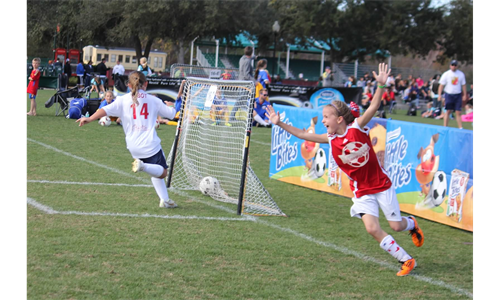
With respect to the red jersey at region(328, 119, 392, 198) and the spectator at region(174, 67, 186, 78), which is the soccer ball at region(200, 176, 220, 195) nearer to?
the red jersey at region(328, 119, 392, 198)

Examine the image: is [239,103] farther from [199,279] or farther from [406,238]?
[199,279]

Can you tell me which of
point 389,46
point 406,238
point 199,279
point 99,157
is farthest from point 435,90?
point 199,279

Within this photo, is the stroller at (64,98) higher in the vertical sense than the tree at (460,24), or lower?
lower

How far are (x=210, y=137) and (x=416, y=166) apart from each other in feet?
11.0

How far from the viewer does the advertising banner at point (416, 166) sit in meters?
7.63

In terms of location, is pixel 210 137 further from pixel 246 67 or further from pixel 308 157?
pixel 246 67

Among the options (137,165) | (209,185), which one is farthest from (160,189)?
(209,185)

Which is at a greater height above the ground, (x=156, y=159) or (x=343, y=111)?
(x=343, y=111)

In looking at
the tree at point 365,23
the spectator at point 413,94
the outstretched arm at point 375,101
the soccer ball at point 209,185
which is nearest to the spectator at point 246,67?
the soccer ball at point 209,185

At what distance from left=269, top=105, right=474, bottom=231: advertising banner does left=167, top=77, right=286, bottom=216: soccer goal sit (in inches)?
52.4

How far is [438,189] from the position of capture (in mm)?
7965

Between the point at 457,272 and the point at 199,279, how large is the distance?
263 centimetres

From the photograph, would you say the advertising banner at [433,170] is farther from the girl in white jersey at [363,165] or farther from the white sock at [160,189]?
the white sock at [160,189]

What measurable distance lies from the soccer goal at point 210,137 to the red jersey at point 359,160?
3114 millimetres
